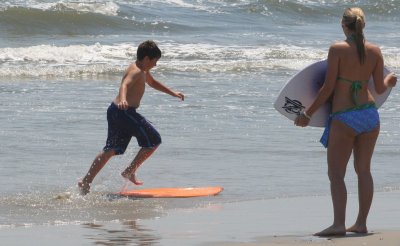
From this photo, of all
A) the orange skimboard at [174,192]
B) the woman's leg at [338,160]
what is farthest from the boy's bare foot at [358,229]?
the orange skimboard at [174,192]

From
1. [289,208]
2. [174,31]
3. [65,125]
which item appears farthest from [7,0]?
[289,208]

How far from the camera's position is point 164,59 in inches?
789

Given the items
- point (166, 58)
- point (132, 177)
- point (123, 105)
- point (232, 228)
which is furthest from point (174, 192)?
point (166, 58)

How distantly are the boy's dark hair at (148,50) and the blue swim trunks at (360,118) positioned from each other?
2271mm

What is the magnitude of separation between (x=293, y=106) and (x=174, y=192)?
1784 mm

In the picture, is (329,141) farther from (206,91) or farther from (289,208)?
(206,91)

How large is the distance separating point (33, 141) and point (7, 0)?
17082mm

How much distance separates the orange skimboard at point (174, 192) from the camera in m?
8.36

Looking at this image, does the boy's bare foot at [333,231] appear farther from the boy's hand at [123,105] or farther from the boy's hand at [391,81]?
the boy's hand at [123,105]

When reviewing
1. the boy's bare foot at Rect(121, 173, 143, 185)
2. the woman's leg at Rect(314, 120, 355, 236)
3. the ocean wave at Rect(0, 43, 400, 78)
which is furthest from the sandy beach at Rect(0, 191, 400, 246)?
the ocean wave at Rect(0, 43, 400, 78)

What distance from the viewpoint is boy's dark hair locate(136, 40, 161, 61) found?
27.9ft

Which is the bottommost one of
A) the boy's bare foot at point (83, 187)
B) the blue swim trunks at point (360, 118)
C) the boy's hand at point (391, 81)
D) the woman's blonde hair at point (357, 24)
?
the boy's bare foot at point (83, 187)

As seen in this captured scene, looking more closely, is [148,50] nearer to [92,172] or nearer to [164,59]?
[92,172]

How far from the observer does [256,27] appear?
2658 cm
